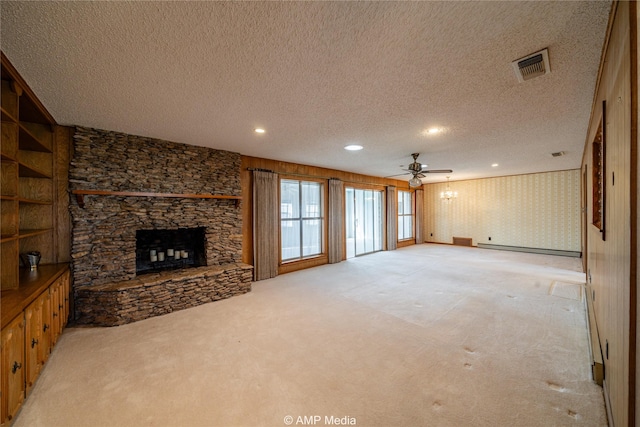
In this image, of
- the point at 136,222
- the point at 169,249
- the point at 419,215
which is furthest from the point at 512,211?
the point at 136,222

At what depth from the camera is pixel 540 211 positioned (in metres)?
7.48

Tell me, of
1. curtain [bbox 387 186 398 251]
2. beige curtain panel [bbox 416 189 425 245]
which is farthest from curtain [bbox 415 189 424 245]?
curtain [bbox 387 186 398 251]

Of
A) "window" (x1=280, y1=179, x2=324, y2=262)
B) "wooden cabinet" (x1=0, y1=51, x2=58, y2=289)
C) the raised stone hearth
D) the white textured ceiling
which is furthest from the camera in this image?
"window" (x1=280, y1=179, x2=324, y2=262)

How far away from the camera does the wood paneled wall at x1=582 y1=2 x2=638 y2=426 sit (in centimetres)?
112

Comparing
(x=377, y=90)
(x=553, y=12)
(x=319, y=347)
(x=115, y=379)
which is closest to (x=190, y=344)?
(x=115, y=379)

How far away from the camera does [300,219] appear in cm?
598

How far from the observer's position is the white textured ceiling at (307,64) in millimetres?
1389

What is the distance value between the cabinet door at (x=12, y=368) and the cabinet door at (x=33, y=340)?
9cm

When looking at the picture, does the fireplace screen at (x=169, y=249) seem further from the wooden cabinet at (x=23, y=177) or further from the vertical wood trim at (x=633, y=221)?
the vertical wood trim at (x=633, y=221)

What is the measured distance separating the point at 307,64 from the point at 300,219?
433cm

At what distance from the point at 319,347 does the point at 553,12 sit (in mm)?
3069

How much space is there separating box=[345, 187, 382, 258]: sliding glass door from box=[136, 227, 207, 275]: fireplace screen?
4.06m

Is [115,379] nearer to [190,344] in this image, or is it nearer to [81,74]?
[190,344]

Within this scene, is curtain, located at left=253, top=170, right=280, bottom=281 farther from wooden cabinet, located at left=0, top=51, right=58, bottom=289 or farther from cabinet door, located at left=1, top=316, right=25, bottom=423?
cabinet door, located at left=1, top=316, right=25, bottom=423
